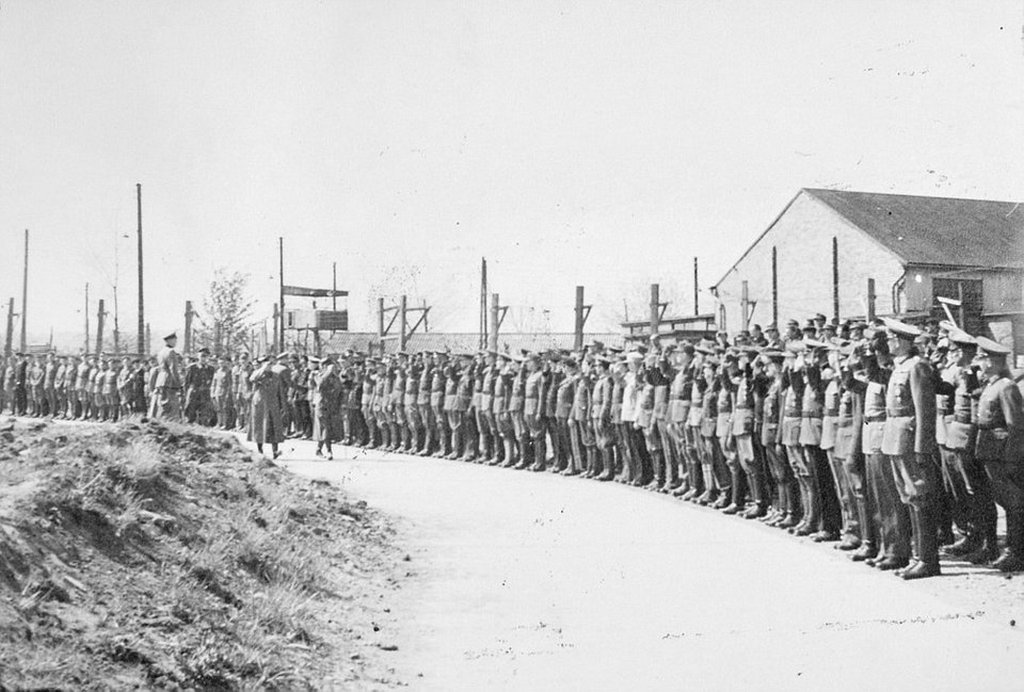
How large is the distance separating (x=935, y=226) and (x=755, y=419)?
27.6 metres

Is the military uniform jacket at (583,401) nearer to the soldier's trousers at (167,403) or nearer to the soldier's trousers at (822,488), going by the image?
the soldier's trousers at (822,488)

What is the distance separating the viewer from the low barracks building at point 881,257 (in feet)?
106

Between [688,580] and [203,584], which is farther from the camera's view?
[688,580]

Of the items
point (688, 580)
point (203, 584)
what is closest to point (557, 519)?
point (688, 580)

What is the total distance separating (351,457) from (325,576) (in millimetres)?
11079

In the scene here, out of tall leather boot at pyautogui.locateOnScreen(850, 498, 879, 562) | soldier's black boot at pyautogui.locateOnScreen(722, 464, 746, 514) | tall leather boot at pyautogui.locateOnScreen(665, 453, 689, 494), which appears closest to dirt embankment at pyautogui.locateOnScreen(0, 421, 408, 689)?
tall leather boot at pyautogui.locateOnScreen(850, 498, 879, 562)

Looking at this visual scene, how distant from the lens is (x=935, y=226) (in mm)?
36125

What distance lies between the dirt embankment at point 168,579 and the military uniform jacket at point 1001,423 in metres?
5.12

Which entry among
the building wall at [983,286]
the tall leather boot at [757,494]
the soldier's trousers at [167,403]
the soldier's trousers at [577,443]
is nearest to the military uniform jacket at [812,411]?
the tall leather boot at [757,494]

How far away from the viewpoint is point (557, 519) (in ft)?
37.6

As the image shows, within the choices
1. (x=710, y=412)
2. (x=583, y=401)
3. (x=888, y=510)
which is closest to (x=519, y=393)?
(x=583, y=401)

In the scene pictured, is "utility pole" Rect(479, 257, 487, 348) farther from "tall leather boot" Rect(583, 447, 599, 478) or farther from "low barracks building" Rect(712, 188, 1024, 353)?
"tall leather boot" Rect(583, 447, 599, 478)

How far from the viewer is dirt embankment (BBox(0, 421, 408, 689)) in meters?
5.32

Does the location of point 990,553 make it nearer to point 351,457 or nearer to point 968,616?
point 968,616
